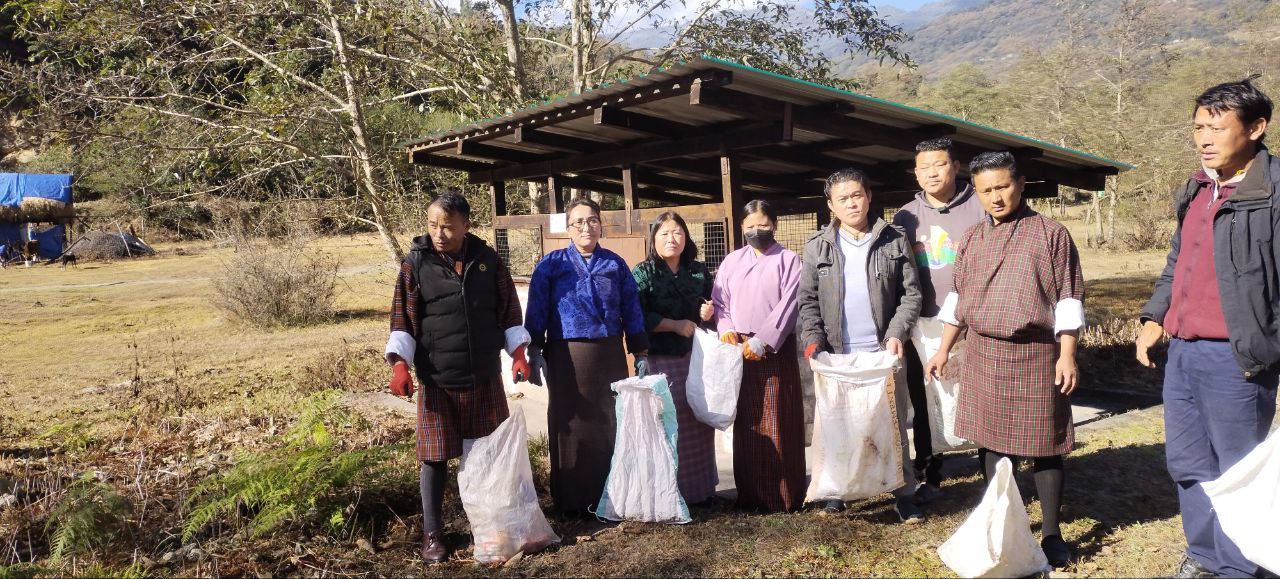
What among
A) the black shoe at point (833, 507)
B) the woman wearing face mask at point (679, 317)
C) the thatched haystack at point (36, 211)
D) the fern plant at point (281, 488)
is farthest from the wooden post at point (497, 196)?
the thatched haystack at point (36, 211)

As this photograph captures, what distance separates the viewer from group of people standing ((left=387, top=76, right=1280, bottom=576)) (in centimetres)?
306

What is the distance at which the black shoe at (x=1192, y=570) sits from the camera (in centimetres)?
295

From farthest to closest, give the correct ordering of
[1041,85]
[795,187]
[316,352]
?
[1041,85]
[316,352]
[795,187]

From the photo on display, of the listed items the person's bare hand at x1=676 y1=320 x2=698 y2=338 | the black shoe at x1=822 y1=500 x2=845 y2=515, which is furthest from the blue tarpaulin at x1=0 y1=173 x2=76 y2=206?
the black shoe at x1=822 y1=500 x2=845 y2=515

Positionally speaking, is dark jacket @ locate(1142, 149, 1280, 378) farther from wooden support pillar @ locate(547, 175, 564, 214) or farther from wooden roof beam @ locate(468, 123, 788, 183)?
wooden support pillar @ locate(547, 175, 564, 214)

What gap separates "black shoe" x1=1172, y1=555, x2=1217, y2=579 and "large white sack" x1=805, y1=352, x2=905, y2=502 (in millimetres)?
1103

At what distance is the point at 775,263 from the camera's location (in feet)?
12.7

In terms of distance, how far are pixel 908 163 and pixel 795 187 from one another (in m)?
1.58

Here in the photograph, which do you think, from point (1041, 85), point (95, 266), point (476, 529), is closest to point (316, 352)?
point (476, 529)

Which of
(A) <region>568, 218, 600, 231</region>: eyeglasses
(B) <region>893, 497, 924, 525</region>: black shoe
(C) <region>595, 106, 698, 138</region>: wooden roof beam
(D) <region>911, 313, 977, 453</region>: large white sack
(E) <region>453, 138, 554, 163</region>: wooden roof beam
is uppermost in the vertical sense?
(E) <region>453, 138, 554, 163</region>: wooden roof beam

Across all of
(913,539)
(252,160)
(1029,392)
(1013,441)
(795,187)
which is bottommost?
(913,539)

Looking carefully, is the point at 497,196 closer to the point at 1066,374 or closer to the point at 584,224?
the point at 584,224

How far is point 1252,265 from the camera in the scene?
2605mm

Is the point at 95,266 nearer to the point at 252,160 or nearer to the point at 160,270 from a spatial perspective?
the point at 160,270
